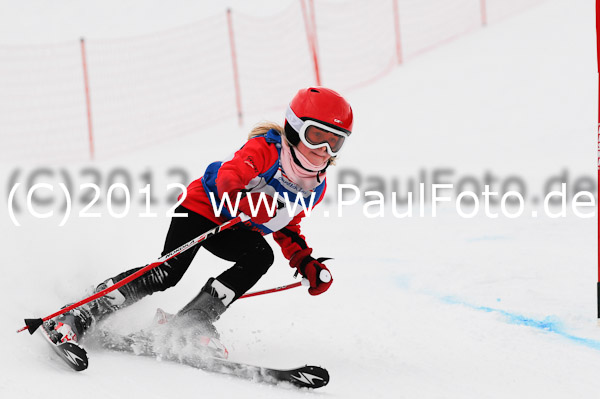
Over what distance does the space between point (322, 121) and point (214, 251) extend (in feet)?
2.86

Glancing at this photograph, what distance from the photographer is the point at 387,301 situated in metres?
4.23

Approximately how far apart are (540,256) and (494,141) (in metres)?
4.84

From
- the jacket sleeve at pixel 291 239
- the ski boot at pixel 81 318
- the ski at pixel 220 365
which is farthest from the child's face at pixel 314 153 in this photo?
the ski boot at pixel 81 318

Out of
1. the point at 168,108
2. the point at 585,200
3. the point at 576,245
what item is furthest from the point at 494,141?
the point at 168,108

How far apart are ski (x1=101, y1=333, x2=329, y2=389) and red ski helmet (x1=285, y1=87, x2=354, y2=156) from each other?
1.04 m

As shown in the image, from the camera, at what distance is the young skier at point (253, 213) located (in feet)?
10.0

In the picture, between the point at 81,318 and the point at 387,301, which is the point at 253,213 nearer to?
the point at 81,318

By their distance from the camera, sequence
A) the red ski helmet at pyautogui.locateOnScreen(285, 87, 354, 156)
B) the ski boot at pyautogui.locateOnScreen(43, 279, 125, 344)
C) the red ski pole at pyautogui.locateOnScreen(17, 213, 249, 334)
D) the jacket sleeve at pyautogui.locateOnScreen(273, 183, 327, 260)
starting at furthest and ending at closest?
the jacket sleeve at pyautogui.locateOnScreen(273, 183, 327, 260)
the red ski helmet at pyautogui.locateOnScreen(285, 87, 354, 156)
the red ski pole at pyautogui.locateOnScreen(17, 213, 249, 334)
the ski boot at pyautogui.locateOnScreen(43, 279, 125, 344)

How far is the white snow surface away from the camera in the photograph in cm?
275

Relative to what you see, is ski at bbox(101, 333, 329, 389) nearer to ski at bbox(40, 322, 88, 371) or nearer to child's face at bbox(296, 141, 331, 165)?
ski at bbox(40, 322, 88, 371)

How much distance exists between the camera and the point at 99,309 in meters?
3.10

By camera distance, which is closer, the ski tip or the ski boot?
the ski tip

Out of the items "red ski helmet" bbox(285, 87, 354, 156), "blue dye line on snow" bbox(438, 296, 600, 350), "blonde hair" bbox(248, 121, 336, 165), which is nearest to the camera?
"red ski helmet" bbox(285, 87, 354, 156)

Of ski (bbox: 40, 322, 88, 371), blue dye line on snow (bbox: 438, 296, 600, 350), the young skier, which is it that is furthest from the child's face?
blue dye line on snow (bbox: 438, 296, 600, 350)
